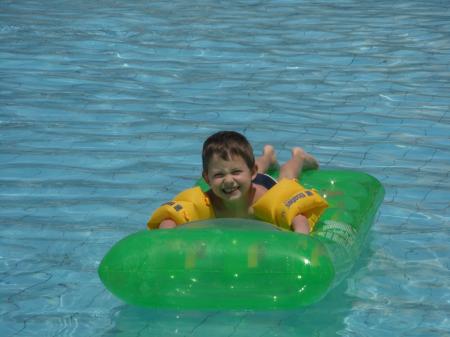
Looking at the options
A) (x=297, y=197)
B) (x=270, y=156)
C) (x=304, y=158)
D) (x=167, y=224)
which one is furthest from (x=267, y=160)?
(x=167, y=224)

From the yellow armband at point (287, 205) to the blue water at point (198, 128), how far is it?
326 millimetres

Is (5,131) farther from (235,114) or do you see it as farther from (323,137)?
(323,137)

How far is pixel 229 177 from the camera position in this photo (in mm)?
4160

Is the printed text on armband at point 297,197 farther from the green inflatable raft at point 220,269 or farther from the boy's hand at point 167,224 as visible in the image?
the boy's hand at point 167,224

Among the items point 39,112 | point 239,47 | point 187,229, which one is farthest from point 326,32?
point 187,229

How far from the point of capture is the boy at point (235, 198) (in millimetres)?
4156

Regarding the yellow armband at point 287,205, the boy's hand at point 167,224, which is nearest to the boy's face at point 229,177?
the yellow armband at point 287,205

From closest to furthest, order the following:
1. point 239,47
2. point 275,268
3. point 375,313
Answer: point 275,268
point 375,313
point 239,47

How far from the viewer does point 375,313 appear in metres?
3.97

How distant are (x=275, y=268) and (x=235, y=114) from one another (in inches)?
130

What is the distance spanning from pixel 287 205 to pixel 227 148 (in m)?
0.33

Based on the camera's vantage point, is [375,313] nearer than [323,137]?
Yes

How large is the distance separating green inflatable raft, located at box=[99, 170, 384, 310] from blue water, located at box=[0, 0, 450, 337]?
152mm

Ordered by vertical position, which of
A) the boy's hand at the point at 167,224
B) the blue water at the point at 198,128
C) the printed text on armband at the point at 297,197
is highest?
the printed text on armband at the point at 297,197
